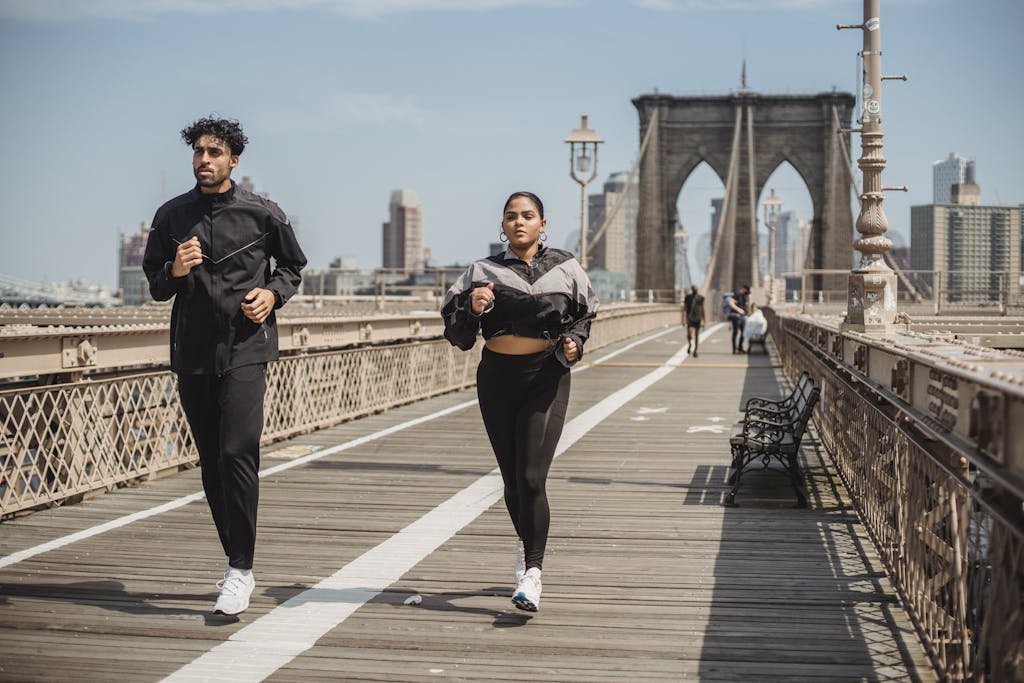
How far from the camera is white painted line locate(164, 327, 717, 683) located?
4.97 meters

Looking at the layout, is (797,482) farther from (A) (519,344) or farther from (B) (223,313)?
(B) (223,313)

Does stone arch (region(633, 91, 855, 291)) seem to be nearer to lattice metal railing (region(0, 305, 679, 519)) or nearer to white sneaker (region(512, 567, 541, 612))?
lattice metal railing (region(0, 305, 679, 519))

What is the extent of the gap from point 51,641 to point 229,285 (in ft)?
5.48

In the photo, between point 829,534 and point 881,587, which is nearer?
point 881,587

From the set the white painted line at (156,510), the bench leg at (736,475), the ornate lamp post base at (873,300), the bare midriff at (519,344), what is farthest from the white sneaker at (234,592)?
the ornate lamp post base at (873,300)

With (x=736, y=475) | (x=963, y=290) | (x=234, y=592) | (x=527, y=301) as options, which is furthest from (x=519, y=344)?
(x=963, y=290)

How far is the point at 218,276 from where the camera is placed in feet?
18.9

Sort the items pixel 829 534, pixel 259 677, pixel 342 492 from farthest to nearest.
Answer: pixel 342 492 < pixel 829 534 < pixel 259 677

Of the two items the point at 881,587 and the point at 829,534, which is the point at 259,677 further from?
the point at 829,534

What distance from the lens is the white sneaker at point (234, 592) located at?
5.63 meters

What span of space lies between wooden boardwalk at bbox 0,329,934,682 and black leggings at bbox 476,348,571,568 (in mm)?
432

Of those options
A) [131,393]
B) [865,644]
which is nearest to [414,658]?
[865,644]

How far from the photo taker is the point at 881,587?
646 cm

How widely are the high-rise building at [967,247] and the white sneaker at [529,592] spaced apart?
91.3ft
